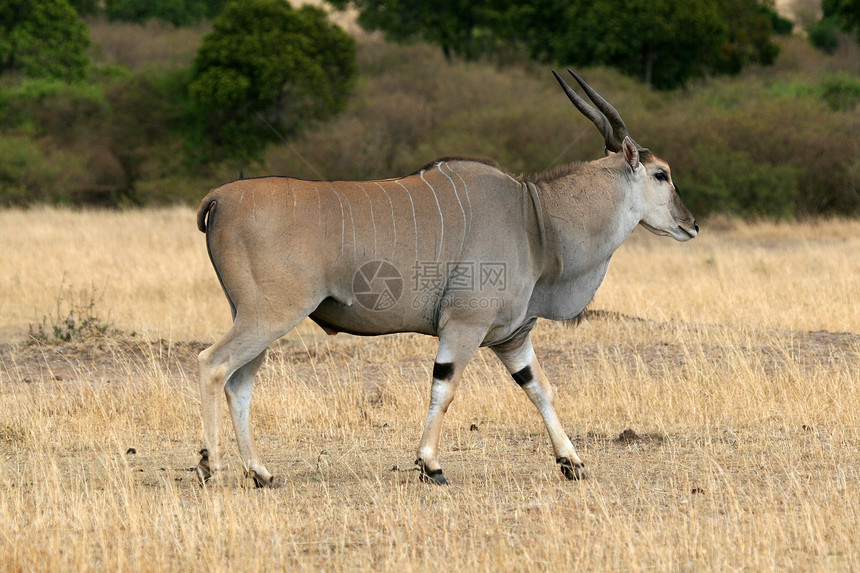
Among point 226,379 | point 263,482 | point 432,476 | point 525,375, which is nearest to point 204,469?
Answer: point 263,482

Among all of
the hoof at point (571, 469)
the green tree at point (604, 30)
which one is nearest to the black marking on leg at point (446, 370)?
A: the hoof at point (571, 469)

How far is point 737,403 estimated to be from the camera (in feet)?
23.1

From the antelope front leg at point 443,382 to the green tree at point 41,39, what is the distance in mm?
31708

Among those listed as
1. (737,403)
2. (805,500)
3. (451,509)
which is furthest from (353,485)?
(737,403)

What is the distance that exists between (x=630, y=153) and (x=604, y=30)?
95.8 feet

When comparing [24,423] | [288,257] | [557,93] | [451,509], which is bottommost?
[557,93]

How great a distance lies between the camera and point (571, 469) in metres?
5.48

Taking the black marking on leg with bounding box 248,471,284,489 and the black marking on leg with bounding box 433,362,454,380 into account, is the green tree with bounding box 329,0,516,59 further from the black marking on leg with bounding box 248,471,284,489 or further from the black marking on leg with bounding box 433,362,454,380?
the black marking on leg with bounding box 248,471,284,489

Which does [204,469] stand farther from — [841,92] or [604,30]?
[604,30]

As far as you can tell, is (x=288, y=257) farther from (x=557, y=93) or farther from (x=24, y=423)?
(x=557, y=93)

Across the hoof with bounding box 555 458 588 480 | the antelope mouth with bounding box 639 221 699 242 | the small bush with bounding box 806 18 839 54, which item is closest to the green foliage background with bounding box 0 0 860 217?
the small bush with bounding box 806 18 839 54

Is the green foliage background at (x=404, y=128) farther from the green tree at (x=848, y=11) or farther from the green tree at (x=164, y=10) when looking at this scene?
the green tree at (x=164, y=10)

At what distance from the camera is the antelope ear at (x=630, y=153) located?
5781 millimetres

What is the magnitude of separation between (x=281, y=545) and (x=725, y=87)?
2902cm
